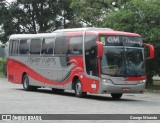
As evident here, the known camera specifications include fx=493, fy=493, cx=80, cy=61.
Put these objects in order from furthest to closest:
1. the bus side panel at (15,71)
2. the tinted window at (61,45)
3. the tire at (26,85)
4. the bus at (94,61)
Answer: the bus side panel at (15,71), the tire at (26,85), the tinted window at (61,45), the bus at (94,61)

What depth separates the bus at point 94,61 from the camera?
2191 cm

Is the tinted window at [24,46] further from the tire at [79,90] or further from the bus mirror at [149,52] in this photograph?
the bus mirror at [149,52]

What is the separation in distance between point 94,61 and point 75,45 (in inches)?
77.6

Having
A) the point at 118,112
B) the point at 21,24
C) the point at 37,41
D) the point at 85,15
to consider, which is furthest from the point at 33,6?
the point at 118,112

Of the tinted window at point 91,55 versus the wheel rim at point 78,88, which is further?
the wheel rim at point 78,88

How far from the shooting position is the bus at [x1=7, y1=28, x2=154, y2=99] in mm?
21906

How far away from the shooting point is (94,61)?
22156 mm

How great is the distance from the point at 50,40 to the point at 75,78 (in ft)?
10.8

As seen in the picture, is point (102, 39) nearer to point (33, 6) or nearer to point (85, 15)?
point (85, 15)

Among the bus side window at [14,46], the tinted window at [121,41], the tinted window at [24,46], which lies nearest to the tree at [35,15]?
the bus side window at [14,46]

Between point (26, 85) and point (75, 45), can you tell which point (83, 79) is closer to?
point (75, 45)

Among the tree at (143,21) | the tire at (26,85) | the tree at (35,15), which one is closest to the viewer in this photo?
the tire at (26,85)

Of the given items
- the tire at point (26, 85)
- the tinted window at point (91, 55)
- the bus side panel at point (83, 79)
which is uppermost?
the tinted window at point (91, 55)

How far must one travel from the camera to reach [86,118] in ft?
47.2
